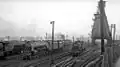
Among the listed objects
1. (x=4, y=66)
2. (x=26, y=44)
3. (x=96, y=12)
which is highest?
(x=96, y=12)

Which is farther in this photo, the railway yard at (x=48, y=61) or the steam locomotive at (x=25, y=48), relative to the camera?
the steam locomotive at (x=25, y=48)

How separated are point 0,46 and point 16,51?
596cm

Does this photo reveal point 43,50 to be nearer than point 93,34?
Yes

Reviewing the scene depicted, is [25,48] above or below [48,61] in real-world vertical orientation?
above

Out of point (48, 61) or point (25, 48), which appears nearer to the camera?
point (48, 61)

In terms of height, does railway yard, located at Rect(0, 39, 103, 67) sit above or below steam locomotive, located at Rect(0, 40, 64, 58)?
below

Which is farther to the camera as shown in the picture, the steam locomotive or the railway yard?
the steam locomotive

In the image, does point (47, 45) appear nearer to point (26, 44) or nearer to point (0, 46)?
point (26, 44)

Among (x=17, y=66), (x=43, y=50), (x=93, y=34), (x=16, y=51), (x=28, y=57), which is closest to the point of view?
(x=17, y=66)

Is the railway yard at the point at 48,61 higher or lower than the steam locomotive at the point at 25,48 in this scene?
lower

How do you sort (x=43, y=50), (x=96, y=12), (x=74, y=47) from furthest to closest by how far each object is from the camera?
(x=96, y=12) < (x=74, y=47) < (x=43, y=50)

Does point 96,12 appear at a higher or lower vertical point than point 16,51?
higher

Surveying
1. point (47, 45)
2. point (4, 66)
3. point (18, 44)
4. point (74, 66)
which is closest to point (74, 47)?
point (47, 45)

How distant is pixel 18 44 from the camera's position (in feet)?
112
